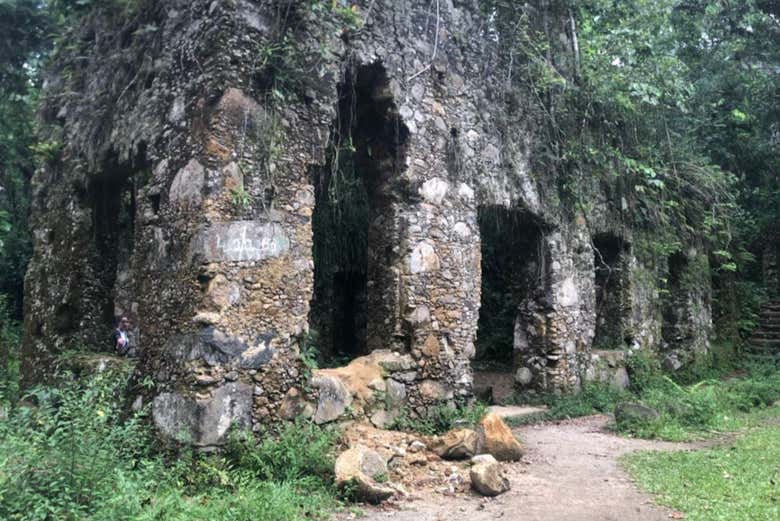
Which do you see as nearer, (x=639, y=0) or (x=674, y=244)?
(x=639, y=0)

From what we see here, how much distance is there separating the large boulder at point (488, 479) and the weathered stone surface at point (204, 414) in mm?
1800

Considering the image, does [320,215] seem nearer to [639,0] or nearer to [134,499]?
[639,0]

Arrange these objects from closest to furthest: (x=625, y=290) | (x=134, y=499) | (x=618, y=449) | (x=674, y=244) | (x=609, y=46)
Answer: (x=134, y=499)
(x=618, y=449)
(x=609, y=46)
(x=625, y=290)
(x=674, y=244)

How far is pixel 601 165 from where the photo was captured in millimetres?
10062

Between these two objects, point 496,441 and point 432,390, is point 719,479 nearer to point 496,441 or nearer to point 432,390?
point 496,441

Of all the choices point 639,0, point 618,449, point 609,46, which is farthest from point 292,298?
point 639,0

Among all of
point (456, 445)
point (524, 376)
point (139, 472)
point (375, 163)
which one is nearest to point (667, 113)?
point (524, 376)

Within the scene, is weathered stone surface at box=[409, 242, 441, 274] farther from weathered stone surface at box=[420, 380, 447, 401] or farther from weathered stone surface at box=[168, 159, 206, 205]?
weathered stone surface at box=[168, 159, 206, 205]

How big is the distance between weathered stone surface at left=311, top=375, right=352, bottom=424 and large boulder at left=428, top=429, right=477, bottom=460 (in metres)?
0.90

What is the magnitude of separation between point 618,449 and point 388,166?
375 centimetres

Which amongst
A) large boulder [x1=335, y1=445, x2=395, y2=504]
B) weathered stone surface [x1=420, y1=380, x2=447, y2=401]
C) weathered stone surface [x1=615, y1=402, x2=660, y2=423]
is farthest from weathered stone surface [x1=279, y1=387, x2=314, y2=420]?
weathered stone surface [x1=615, y1=402, x2=660, y2=423]

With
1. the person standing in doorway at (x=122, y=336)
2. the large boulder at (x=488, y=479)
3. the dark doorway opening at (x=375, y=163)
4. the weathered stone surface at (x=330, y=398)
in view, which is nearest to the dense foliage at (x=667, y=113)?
the dark doorway opening at (x=375, y=163)

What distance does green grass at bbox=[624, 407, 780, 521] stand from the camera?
15.0 feet

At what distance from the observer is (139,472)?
4543 mm
